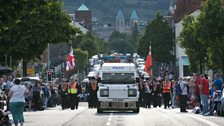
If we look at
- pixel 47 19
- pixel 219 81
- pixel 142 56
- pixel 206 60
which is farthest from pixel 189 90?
pixel 142 56

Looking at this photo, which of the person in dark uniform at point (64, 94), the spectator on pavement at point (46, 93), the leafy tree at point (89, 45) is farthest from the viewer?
the leafy tree at point (89, 45)

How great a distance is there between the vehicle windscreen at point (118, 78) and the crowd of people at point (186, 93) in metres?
3.04

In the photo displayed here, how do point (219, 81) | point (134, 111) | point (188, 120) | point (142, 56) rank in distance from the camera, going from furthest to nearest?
point (142, 56), point (134, 111), point (219, 81), point (188, 120)

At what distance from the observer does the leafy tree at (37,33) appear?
5638 cm

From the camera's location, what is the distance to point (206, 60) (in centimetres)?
7875

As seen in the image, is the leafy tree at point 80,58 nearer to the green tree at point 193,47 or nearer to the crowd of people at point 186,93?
the green tree at point 193,47

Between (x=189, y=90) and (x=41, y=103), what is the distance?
341 inches

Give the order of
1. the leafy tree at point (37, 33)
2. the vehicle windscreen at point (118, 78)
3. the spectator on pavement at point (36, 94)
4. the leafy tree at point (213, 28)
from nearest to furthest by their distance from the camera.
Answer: the vehicle windscreen at point (118, 78)
the spectator on pavement at point (36, 94)
the leafy tree at point (37, 33)
the leafy tree at point (213, 28)

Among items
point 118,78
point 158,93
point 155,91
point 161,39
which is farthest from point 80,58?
point 118,78

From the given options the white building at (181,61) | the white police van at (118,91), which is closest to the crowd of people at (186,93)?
the white police van at (118,91)

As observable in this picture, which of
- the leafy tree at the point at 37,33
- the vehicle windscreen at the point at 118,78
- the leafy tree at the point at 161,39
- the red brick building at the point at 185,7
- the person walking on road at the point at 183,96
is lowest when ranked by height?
the person walking on road at the point at 183,96

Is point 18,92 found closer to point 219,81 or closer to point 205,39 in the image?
point 219,81

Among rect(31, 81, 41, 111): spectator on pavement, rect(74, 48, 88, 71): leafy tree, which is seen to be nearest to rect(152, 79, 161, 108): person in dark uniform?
rect(31, 81, 41, 111): spectator on pavement

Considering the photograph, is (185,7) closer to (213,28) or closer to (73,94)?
(213,28)
